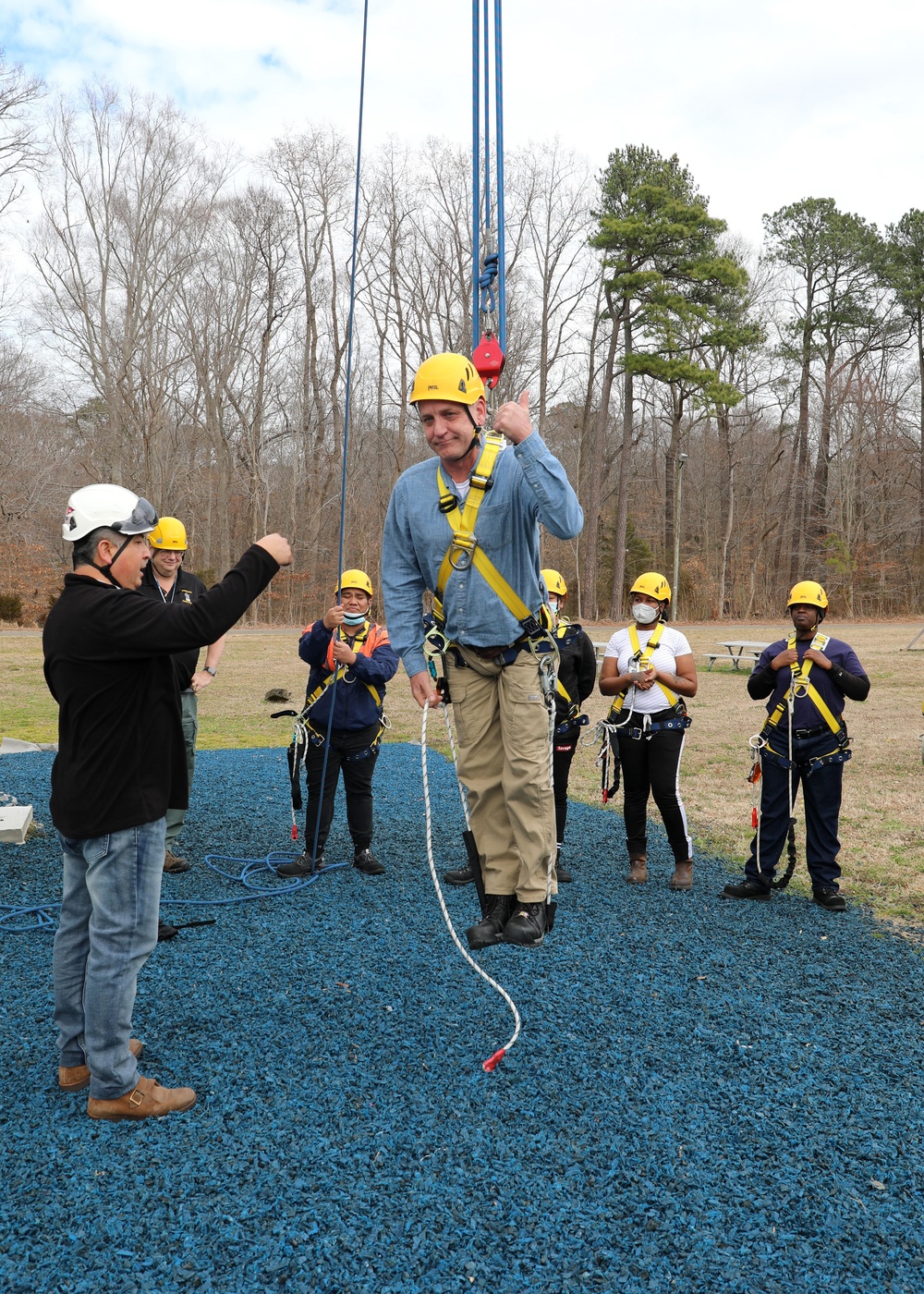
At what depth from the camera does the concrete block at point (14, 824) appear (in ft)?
23.5

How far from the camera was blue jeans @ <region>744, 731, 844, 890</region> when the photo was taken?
19.1ft

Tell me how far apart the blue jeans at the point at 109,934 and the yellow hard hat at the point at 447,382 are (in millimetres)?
1920

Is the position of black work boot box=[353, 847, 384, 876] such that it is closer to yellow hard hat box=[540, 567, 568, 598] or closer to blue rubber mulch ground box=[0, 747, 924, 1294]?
blue rubber mulch ground box=[0, 747, 924, 1294]

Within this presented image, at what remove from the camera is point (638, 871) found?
21.7ft

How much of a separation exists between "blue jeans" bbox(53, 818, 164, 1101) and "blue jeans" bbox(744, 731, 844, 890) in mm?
4089

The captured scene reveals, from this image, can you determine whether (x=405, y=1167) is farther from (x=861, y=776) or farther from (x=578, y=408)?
(x=578, y=408)

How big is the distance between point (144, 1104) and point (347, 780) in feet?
11.2

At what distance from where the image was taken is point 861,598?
4103 centimetres

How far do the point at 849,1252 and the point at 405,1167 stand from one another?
142cm

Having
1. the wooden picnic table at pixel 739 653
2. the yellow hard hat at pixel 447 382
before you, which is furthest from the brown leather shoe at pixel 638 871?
the wooden picnic table at pixel 739 653

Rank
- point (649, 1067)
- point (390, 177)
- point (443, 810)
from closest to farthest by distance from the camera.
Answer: point (649, 1067) → point (443, 810) → point (390, 177)

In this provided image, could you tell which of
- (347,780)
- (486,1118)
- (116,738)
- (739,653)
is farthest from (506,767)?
(739,653)

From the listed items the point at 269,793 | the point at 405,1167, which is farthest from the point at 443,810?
the point at 405,1167

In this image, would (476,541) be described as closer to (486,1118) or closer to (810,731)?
(486,1118)
